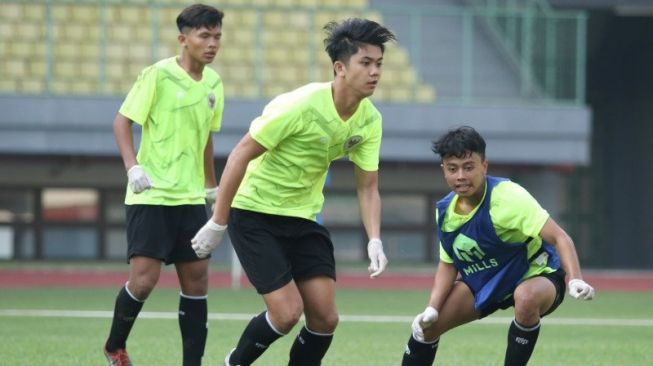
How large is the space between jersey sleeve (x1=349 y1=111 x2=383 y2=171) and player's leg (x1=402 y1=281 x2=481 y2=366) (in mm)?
785

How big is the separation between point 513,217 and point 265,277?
1.26 metres

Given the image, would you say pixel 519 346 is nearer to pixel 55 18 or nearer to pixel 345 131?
pixel 345 131

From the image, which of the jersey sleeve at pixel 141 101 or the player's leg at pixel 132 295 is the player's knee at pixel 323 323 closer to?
the player's leg at pixel 132 295

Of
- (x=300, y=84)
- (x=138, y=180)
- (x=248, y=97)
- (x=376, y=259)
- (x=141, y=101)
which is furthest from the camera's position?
(x=300, y=84)

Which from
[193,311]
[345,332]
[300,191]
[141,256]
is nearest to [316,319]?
[300,191]

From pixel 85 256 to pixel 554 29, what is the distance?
785cm

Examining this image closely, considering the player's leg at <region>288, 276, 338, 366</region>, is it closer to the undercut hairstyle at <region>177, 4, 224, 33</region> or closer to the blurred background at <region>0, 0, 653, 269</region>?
the undercut hairstyle at <region>177, 4, 224, 33</region>

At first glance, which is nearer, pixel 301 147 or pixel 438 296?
pixel 301 147

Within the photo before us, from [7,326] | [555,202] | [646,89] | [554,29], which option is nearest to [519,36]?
[554,29]

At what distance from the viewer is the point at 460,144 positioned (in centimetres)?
706

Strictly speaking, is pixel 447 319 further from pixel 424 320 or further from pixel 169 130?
pixel 169 130

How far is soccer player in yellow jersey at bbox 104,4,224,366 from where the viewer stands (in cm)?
795

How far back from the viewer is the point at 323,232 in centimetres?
734

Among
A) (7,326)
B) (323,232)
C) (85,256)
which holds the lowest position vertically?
(85,256)
